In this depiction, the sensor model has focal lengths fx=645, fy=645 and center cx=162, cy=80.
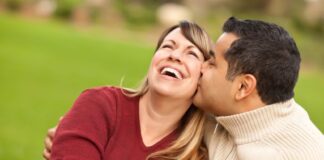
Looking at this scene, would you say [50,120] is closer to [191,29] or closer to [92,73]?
[92,73]

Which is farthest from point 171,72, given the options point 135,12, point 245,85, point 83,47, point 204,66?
point 135,12

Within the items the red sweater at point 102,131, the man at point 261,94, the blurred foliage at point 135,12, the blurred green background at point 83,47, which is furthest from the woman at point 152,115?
the blurred foliage at point 135,12

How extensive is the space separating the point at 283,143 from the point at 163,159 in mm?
622

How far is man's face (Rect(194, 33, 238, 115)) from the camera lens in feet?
9.27

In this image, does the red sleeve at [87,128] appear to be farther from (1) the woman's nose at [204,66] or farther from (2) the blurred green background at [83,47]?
(2) the blurred green background at [83,47]

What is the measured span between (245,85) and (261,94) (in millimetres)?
78

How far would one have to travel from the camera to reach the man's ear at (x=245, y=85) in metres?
2.74

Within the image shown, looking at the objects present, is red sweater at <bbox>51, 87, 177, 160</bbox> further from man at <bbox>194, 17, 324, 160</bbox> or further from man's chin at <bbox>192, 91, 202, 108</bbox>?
man at <bbox>194, 17, 324, 160</bbox>

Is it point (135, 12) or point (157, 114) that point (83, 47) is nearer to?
point (135, 12)

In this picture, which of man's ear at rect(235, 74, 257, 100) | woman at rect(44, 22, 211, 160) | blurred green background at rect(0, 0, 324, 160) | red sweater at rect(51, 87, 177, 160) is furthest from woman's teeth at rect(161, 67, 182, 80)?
blurred green background at rect(0, 0, 324, 160)

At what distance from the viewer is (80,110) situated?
2912 millimetres

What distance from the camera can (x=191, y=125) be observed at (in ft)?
10.4

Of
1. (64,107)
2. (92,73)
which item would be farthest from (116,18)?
(64,107)

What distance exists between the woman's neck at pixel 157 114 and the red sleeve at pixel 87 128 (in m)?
0.18
